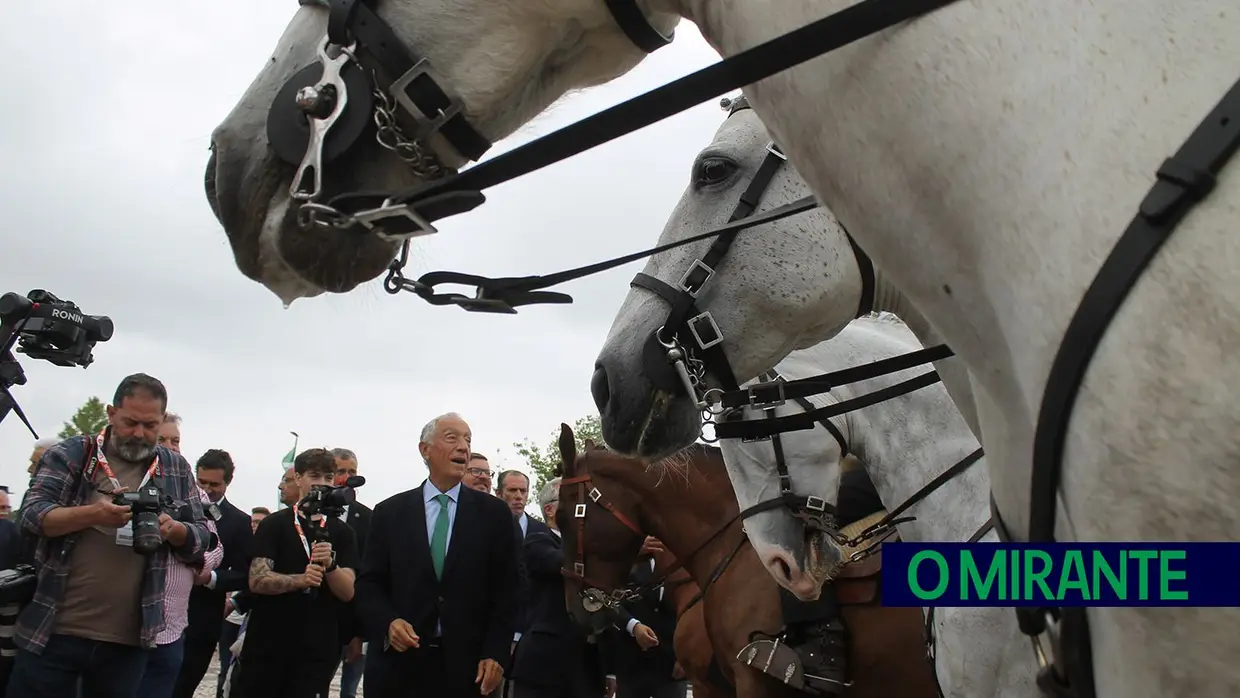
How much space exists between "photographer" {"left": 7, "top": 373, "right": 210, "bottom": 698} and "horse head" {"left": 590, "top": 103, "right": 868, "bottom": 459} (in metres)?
3.63

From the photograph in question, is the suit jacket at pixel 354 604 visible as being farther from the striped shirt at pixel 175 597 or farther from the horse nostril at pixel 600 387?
the horse nostril at pixel 600 387

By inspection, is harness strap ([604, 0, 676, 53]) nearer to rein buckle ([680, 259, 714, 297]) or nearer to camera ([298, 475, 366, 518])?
rein buckle ([680, 259, 714, 297])

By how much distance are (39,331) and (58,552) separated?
119 cm

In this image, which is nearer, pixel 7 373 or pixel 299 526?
pixel 7 373

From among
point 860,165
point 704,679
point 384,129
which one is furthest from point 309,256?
point 704,679

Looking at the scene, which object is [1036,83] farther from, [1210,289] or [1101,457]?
[1101,457]

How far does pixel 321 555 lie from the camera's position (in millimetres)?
7379

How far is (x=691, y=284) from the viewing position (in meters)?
3.03

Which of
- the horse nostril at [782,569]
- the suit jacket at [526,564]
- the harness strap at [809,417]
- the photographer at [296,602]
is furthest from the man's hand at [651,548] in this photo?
the harness strap at [809,417]

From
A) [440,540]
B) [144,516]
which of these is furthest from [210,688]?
[144,516]

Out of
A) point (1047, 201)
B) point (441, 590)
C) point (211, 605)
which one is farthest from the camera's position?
point (211, 605)

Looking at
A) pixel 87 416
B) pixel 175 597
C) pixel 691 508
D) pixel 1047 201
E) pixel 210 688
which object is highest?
pixel 87 416

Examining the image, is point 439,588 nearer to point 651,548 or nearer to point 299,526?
point 299,526

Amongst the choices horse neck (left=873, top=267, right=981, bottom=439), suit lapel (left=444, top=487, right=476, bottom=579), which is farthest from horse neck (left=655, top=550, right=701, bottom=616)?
horse neck (left=873, top=267, right=981, bottom=439)
